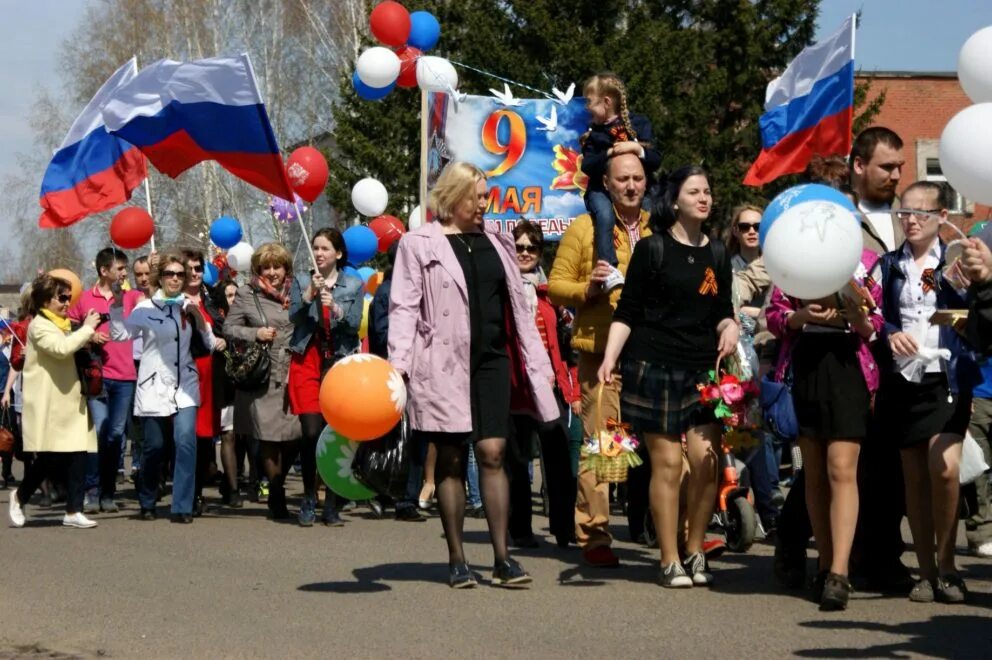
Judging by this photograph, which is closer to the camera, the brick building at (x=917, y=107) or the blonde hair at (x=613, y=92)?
the blonde hair at (x=613, y=92)

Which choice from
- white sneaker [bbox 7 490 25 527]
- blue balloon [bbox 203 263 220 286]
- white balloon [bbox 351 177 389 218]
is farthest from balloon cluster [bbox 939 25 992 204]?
blue balloon [bbox 203 263 220 286]

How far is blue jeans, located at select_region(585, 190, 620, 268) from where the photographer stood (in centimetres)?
922

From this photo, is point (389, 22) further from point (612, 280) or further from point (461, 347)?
point (461, 347)

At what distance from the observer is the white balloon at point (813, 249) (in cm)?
640

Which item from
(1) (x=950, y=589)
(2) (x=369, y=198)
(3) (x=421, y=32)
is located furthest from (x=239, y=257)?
(1) (x=950, y=589)

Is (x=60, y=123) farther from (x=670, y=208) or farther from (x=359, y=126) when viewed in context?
(x=670, y=208)

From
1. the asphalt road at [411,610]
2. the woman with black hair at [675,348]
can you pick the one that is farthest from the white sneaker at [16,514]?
the woman with black hair at [675,348]

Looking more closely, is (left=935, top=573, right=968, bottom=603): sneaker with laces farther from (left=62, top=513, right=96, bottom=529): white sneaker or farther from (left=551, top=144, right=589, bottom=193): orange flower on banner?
(left=551, top=144, right=589, bottom=193): orange flower on banner

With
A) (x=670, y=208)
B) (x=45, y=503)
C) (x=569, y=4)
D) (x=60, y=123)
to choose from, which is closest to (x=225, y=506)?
(x=45, y=503)

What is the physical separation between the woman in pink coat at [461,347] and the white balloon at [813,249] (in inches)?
78.9

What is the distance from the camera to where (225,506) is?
1391 cm

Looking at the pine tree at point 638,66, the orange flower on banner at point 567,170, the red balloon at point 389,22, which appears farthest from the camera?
the pine tree at point 638,66

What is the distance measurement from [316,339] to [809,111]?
4.35m

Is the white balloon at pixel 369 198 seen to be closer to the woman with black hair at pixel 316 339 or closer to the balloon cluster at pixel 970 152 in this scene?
the woman with black hair at pixel 316 339
